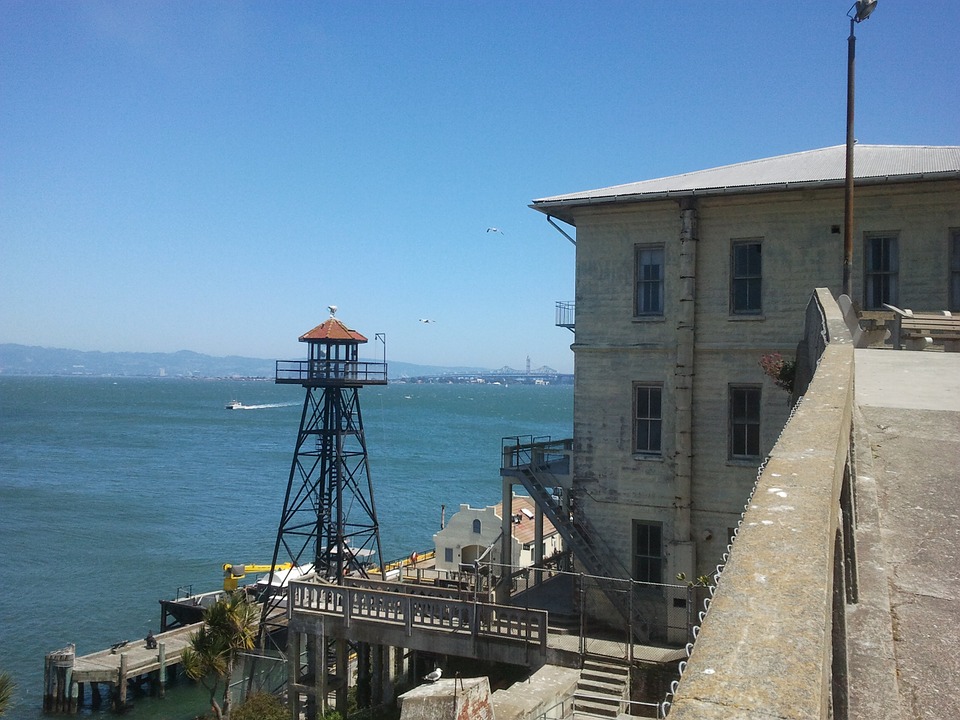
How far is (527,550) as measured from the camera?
37.7 metres

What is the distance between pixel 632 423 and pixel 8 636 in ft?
101

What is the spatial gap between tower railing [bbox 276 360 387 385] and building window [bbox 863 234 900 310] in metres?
18.4

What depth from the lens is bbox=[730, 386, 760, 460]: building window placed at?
21.2 metres

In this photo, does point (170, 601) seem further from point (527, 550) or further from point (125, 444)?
point (125, 444)

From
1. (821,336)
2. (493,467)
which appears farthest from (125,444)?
(821,336)

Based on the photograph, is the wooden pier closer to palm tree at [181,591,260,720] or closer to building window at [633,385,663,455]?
palm tree at [181,591,260,720]

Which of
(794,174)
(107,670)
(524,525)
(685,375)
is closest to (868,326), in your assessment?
(685,375)

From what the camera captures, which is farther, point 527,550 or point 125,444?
point 125,444

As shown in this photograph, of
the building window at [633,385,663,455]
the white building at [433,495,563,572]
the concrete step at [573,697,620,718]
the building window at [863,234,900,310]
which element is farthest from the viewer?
the white building at [433,495,563,572]

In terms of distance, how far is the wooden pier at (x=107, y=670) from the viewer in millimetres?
31969

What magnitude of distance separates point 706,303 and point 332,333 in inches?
619

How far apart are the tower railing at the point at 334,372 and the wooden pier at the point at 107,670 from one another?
1254 cm

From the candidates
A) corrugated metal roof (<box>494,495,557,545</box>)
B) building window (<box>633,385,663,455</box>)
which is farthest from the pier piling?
building window (<box>633,385,663,455</box>)

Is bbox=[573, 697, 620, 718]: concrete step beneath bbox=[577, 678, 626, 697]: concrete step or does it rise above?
beneath
